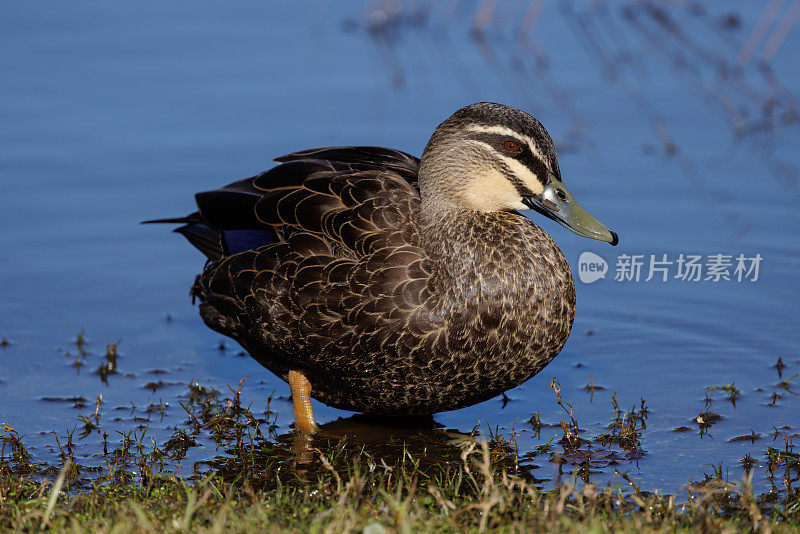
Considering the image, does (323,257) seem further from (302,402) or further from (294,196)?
(302,402)

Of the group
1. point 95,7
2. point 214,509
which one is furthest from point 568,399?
point 95,7

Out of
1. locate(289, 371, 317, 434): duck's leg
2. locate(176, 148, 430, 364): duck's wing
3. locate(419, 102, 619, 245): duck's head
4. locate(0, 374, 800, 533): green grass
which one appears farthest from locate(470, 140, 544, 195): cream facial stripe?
locate(289, 371, 317, 434): duck's leg

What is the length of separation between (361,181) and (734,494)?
2.15 meters

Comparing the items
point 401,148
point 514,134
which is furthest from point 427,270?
point 401,148

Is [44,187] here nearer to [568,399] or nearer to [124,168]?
[124,168]

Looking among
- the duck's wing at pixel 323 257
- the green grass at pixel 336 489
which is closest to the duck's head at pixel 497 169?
the duck's wing at pixel 323 257

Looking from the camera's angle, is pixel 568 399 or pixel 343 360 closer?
pixel 343 360

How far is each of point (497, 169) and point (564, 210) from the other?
1.19ft

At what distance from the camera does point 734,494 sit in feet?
14.7

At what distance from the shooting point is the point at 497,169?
498 centimetres

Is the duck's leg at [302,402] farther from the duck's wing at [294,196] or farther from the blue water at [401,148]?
the duck's wing at [294,196]

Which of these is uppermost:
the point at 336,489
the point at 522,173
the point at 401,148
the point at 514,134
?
the point at 401,148

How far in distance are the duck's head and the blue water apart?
1210 mm

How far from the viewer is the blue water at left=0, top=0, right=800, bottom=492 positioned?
604cm
